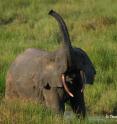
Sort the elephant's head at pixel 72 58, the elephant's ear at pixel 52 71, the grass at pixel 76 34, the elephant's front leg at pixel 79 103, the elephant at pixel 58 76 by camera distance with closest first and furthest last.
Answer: the elephant's head at pixel 72 58 → the elephant at pixel 58 76 → the elephant's ear at pixel 52 71 → the elephant's front leg at pixel 79 103 → the grass at pixel 76 34

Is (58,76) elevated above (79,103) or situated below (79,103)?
above

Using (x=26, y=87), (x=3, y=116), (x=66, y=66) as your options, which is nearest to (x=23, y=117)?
(x=3, y=116)

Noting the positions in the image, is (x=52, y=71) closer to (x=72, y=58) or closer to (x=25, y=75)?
(x=72, y=58)

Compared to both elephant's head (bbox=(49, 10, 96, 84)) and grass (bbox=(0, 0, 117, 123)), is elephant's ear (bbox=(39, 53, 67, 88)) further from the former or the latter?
grass (bbox=(0, 0, 117, 123))

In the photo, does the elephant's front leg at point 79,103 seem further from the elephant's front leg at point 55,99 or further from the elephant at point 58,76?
the elephant's front leg at point 55,99

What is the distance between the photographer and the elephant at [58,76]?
8039 millimetres

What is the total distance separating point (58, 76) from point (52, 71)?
0.56 ft

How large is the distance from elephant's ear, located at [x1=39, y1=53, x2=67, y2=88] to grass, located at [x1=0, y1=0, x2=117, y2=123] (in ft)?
2.87

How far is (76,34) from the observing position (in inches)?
635

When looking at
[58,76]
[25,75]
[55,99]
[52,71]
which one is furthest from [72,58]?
[25,75]

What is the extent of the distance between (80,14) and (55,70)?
33.0 ft

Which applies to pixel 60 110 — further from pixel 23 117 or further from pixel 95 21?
pixel 95 21

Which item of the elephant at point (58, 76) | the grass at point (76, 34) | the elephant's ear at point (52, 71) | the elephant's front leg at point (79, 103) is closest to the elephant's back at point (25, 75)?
the elephant at point (58, 76)

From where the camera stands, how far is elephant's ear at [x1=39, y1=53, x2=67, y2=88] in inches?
320
